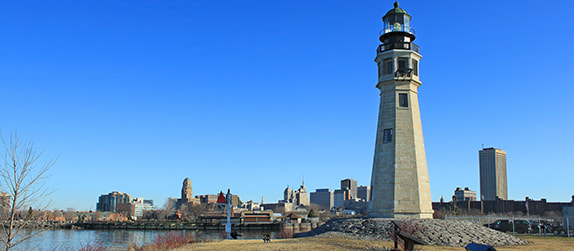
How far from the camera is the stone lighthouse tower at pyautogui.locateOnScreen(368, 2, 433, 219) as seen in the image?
115 feet

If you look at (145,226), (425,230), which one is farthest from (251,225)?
(425,230)

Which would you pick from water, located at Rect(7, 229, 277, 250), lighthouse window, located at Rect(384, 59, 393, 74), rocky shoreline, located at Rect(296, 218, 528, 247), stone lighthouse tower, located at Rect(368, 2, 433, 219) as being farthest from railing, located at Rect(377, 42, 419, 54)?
water, located at Rect(7, 229, 277, 250)

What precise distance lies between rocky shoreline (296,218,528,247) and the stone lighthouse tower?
2461 mm

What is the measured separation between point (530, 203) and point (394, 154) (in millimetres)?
127228

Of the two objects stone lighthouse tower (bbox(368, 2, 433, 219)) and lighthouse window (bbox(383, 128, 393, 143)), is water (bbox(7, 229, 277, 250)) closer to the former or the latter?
stone lighthouse tower (bbox(368, 2, 433, 219))

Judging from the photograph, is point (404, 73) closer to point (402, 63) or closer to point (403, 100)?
point (402, 63)

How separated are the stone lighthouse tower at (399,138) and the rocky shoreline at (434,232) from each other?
2.46 metres

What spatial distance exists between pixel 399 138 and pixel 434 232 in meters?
8.72

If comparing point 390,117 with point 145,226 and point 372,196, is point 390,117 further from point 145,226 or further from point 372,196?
point 145,226

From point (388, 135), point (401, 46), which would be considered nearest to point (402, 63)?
point (401, 46)

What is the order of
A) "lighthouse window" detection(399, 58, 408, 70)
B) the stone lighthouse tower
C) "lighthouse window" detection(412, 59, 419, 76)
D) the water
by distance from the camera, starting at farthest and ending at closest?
the water → "lighthouse window" detection(412, 59, 419, 76) → "lighthouse window" detection(399, 58, 408, 70) → the stone lighthouse tower

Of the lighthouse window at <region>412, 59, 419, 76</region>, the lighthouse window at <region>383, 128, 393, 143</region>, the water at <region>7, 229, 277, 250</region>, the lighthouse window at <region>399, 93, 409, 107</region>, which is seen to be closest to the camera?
the lighthouse window at <region>383, 128, 393, 143</region>

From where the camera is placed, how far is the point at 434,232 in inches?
1179

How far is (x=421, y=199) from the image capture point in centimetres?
3516
